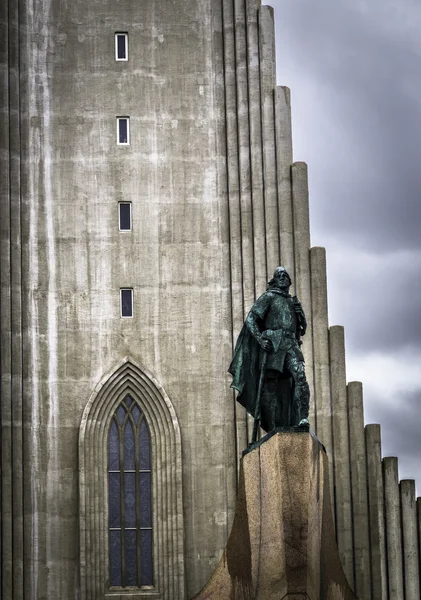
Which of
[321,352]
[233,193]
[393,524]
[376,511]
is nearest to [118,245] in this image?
[233,193]

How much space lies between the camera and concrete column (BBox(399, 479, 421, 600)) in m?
31.7

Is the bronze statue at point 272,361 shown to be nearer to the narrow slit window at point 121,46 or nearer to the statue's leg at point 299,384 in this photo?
the statue's leg at point 299,384

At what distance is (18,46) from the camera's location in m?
33.8

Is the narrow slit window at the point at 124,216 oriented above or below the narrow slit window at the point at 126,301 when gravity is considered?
above

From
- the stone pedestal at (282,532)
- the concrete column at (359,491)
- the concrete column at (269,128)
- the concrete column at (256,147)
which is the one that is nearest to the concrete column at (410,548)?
the concrete column at (359,491)

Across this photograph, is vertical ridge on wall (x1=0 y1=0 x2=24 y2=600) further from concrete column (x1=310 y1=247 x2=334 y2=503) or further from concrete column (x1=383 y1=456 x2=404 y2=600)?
concrete column (x1=383 y1=456 x2=404 y2=600)

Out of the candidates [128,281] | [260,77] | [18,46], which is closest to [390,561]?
[128,281]

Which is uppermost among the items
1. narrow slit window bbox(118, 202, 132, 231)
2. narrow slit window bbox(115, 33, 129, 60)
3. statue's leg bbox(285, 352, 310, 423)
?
narrow slit window bbox(115, 33, 129, 60)

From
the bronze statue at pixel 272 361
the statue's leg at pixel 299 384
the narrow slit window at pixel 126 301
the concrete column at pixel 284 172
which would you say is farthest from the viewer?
the concrete column at pixel 284 172

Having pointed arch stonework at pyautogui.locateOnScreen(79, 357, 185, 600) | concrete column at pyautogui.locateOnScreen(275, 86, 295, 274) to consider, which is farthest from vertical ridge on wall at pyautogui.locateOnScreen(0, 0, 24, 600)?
concrete column at pyautogui.locateOnScreen(275, 86, 295, 274)

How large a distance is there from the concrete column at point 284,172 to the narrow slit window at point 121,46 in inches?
122

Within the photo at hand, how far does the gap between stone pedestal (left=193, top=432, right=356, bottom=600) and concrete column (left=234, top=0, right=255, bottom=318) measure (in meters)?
9.40

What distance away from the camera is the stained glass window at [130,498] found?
32.0 m

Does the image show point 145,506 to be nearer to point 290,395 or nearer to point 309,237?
point 309,237
